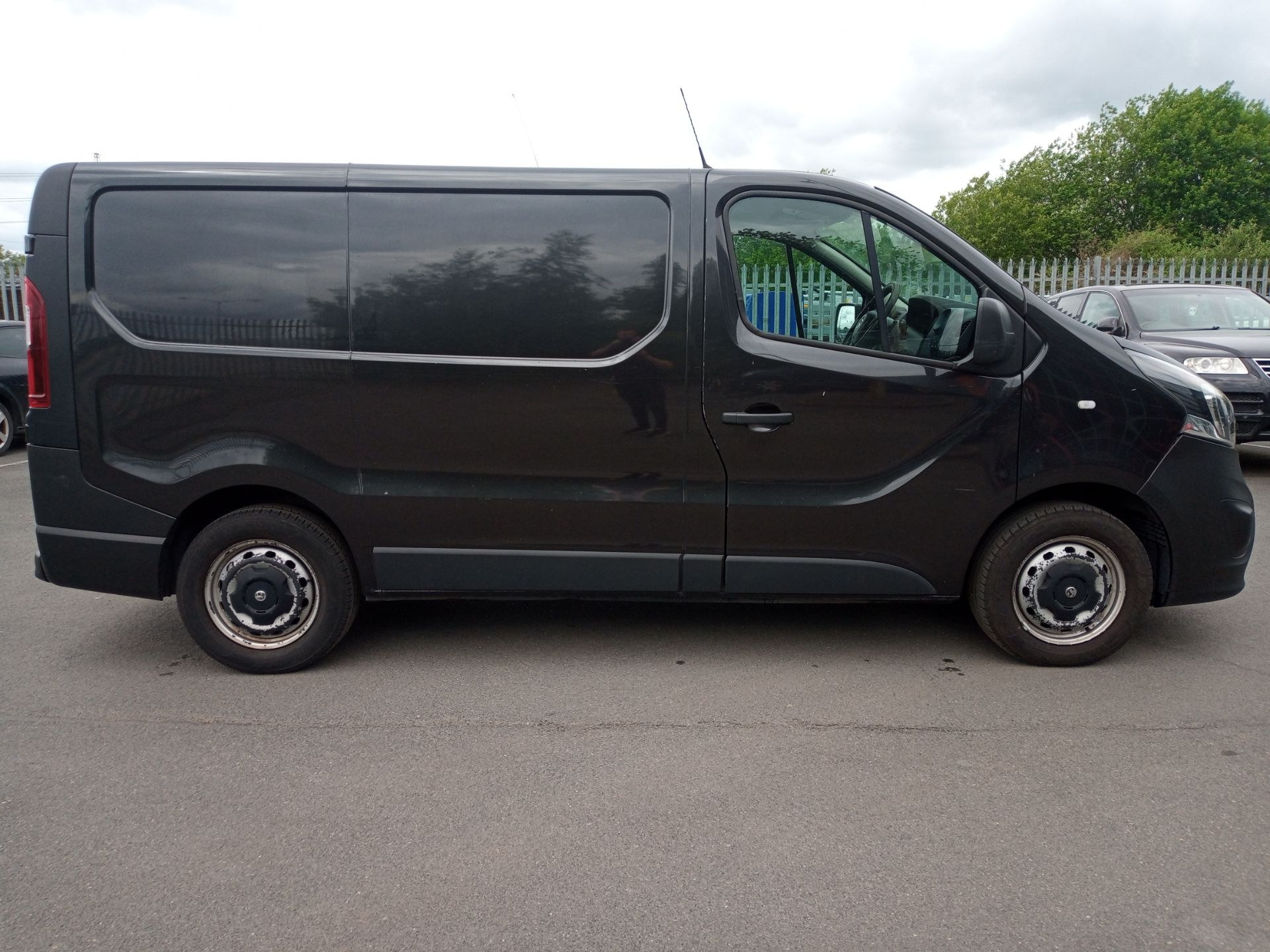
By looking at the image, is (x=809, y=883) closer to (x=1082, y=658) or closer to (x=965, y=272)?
(x=1082, y=658)

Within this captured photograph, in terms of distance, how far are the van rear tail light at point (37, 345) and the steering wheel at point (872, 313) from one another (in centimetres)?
339

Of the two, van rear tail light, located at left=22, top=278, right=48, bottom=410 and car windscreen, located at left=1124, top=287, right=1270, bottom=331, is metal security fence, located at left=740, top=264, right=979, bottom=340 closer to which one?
van rear tail light, located at left=22, top=278, right=48, bottom=410

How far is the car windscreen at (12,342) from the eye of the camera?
459 inches

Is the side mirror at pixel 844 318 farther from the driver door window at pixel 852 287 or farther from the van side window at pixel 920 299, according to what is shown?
the van side window at pixel 920 299

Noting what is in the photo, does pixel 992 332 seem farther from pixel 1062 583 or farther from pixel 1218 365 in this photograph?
pixel 1218 365

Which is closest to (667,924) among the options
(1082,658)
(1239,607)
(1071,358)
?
(1082,658)

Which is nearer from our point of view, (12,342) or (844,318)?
(844,318)

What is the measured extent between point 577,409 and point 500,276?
2.10 feet

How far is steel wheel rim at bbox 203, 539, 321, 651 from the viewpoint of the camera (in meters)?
4.20

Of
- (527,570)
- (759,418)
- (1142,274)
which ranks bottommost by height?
(527,570)

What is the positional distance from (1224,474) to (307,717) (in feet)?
13.1

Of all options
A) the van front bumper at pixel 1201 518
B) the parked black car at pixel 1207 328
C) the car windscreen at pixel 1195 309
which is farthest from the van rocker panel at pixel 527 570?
the car windscreen at pixel 1195 309

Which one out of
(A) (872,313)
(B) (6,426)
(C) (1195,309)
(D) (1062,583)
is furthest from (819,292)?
(B) (6,426)

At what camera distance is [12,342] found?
1191 cm
